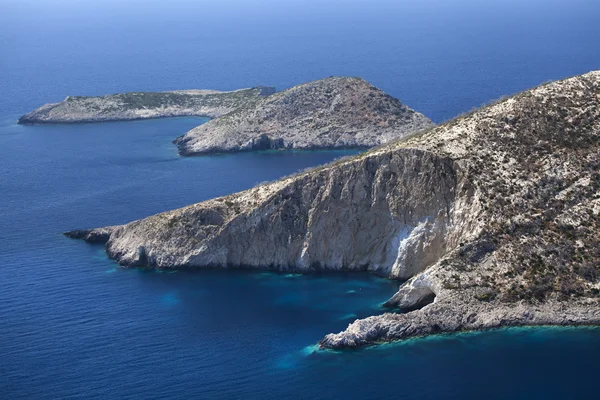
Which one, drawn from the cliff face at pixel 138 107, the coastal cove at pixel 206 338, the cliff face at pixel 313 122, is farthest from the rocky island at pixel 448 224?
the cliff face at pixel 138 107

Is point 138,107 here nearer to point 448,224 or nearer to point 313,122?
point 313,122

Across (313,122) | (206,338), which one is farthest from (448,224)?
(313,122)

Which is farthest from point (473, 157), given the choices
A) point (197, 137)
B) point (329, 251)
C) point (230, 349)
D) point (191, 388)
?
point (197, 137)

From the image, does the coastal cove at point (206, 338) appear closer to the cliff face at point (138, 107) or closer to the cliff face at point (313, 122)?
the cliff face at point (313, 122)

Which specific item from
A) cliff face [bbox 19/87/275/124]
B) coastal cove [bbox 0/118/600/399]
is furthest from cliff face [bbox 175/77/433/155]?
coastal cove [bbox 0/118/600/399]

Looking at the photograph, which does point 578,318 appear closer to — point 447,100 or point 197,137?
point 197,137

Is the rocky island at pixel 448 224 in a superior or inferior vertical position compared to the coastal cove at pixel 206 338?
superior
